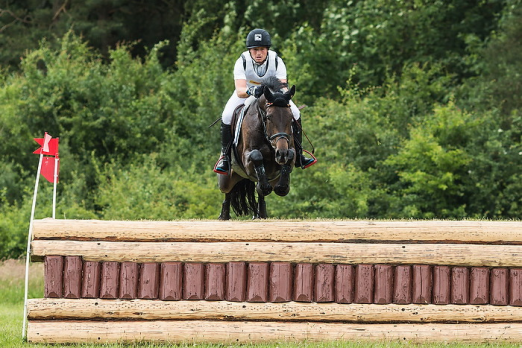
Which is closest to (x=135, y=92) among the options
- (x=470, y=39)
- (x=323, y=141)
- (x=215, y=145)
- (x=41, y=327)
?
(x=215, y=145)

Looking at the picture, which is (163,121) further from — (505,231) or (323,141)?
(505,231)

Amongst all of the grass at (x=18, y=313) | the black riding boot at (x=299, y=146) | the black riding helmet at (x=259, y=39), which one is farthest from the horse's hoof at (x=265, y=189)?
the grass at (x=18, y=313)

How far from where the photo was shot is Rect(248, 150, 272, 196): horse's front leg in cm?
782

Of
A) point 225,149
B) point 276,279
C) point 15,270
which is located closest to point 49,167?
point 225,149

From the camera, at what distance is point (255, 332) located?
7.02 m

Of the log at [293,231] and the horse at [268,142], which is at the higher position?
the horse at [268,142]

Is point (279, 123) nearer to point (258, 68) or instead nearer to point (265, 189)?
point (265, 189)

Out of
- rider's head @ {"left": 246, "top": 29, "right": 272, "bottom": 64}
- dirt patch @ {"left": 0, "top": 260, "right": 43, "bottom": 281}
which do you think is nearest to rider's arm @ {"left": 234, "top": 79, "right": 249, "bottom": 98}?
rider's head @ {"left": 246, "top": 29, "right": 272, "bottom": 64}

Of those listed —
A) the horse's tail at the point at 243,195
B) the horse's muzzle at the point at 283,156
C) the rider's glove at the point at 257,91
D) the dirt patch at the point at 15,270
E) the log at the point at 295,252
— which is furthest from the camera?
the dirt patch at the point at 15,270

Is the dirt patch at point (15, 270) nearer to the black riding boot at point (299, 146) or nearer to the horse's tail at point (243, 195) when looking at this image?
the horse's tail at point (243, 195)

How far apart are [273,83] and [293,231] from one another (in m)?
1.56

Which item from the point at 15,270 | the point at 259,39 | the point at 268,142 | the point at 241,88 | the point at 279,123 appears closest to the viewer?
the point at 279,123

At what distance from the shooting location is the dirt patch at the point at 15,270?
45.7ft

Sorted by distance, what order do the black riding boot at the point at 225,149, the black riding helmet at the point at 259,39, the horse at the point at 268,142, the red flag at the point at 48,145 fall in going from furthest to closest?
the black riding boot at the point at 225,149 < the red flag at the point at 48,145 < the black riding helmet at the point at 259,39 < the horse at the point at 268,142
